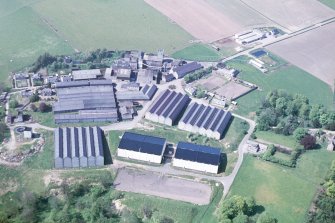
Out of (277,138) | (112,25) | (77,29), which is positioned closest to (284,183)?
(277,138)

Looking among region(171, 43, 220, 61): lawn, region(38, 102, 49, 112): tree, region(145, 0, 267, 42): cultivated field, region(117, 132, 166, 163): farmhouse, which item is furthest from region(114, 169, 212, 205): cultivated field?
region(145, 0, 267, 42): cultivated field

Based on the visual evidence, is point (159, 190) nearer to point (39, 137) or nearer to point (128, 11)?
point (39, 137)

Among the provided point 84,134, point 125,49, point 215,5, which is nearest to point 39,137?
point 84,134

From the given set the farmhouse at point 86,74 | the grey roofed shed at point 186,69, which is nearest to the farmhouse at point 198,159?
the grey roofed shed at point 186,69

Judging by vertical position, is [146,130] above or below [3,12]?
below

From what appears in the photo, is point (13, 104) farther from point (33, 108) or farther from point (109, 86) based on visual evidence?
point (109, 86)

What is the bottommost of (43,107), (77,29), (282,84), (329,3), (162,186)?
(162,186)

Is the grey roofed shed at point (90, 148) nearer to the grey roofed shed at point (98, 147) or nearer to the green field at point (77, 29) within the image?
the grey roofed shed at point (98, 147)
